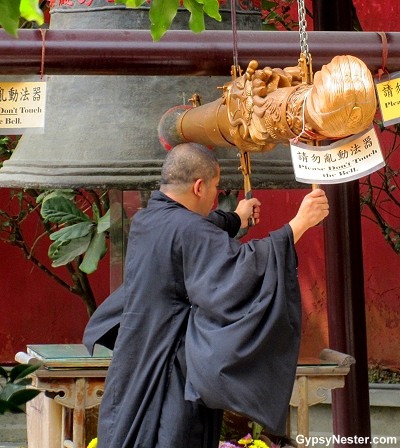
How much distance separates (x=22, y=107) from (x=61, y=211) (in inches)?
55.5

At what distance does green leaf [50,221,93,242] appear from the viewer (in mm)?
3408

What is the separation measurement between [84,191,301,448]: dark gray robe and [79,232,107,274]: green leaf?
3.60 ft

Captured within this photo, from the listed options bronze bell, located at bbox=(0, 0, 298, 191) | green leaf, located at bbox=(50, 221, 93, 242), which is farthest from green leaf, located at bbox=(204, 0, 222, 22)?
green leaf, located at bbox=(50, 221, 93, 242)

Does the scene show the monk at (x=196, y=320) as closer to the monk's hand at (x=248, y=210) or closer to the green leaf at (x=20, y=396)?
the monk's hand at (x=248, y=210)

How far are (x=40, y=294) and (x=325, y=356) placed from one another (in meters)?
2.46

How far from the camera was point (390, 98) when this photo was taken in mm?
2211

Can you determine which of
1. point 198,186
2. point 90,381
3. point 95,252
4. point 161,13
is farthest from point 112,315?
point 95,252

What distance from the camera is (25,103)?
85.0 inches

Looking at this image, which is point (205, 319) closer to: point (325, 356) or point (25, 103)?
point (25, 103)

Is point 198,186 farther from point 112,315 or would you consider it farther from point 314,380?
point 314,380

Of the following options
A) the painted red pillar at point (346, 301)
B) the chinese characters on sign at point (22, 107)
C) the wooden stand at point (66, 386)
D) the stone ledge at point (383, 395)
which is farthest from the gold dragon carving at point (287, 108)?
the stone ledge at point (383, 395)

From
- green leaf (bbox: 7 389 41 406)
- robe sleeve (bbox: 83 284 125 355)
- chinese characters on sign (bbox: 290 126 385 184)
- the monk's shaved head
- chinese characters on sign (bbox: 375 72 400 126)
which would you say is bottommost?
green leaf (bbox: 7 389 41 406)

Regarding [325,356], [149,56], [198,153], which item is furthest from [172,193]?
[325,356]

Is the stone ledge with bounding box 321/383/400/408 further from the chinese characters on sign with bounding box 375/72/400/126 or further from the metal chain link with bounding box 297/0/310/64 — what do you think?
the metal chain link with bounding box 297/0/310/64
